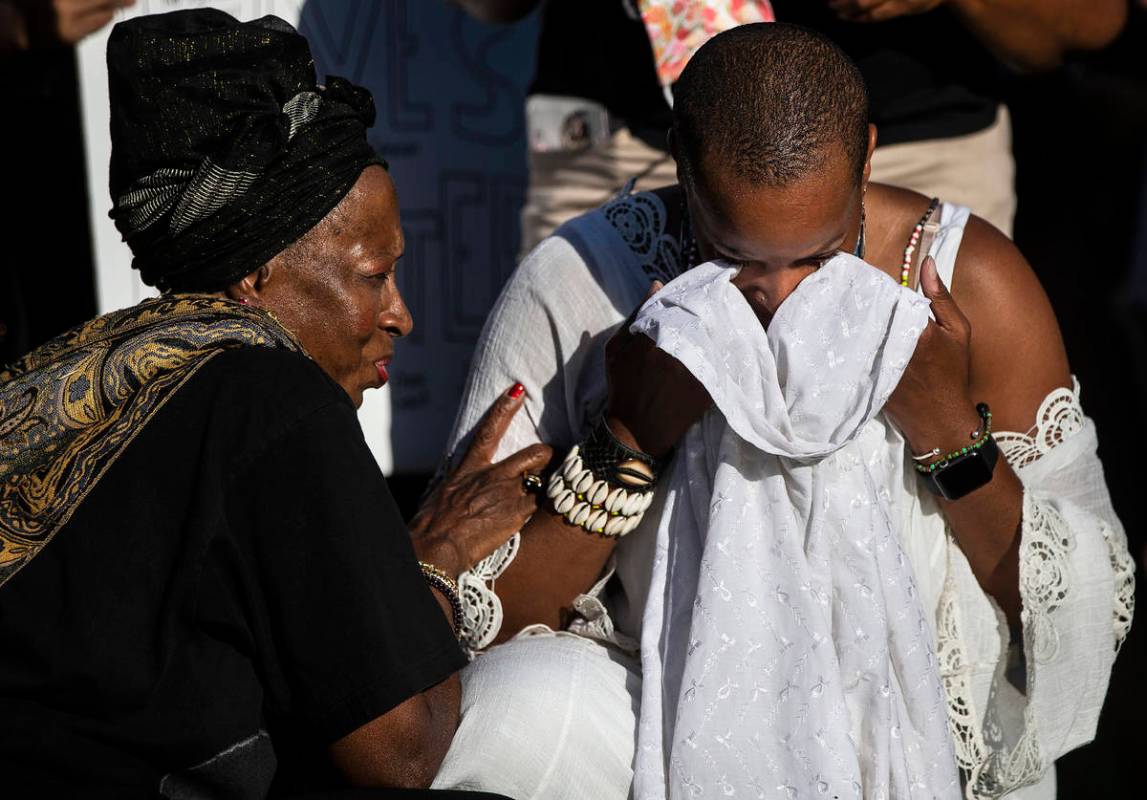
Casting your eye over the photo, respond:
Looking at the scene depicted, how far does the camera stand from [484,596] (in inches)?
95.6

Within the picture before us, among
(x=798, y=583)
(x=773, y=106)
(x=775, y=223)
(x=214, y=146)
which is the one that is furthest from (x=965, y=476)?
(x=214, y=146)

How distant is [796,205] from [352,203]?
2.41ft

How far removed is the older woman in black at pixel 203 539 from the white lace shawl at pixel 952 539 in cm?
57

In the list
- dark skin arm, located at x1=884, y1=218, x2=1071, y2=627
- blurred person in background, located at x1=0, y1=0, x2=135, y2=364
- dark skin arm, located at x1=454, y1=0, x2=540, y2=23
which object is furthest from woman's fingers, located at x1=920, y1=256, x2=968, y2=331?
blurred person in background, located at x1=0, y1=0, x2=135, y2=364

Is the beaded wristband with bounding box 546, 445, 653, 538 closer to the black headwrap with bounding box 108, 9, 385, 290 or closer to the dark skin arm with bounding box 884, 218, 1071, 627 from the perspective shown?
the dark skin arm with bounding box 884, 218, 1071, 627

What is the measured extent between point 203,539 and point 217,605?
11 cm

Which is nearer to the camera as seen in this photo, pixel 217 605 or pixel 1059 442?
pixel 217 605

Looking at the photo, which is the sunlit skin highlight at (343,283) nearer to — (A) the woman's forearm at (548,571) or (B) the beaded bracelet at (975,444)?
(A) the woman's forearm at (548,571)

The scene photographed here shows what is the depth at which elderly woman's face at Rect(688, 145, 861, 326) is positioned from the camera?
207cm

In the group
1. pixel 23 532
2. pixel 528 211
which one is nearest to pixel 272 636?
pixel 23 532

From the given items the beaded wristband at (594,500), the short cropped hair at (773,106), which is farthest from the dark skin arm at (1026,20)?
the beaded wristband at (594,500)

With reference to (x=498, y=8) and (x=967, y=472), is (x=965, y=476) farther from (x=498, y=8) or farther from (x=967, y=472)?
(x=498, y=8)

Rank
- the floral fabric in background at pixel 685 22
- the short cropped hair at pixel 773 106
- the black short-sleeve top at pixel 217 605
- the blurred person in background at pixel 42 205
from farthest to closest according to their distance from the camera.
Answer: the blurred person in background at pixel 42 205 → the floral fabric in background at pixel 685 22 → the short cropped hair at pixel 773 106 → the black short-sleeve top at pixel 217 605

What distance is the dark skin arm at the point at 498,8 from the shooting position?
338 centimetres
